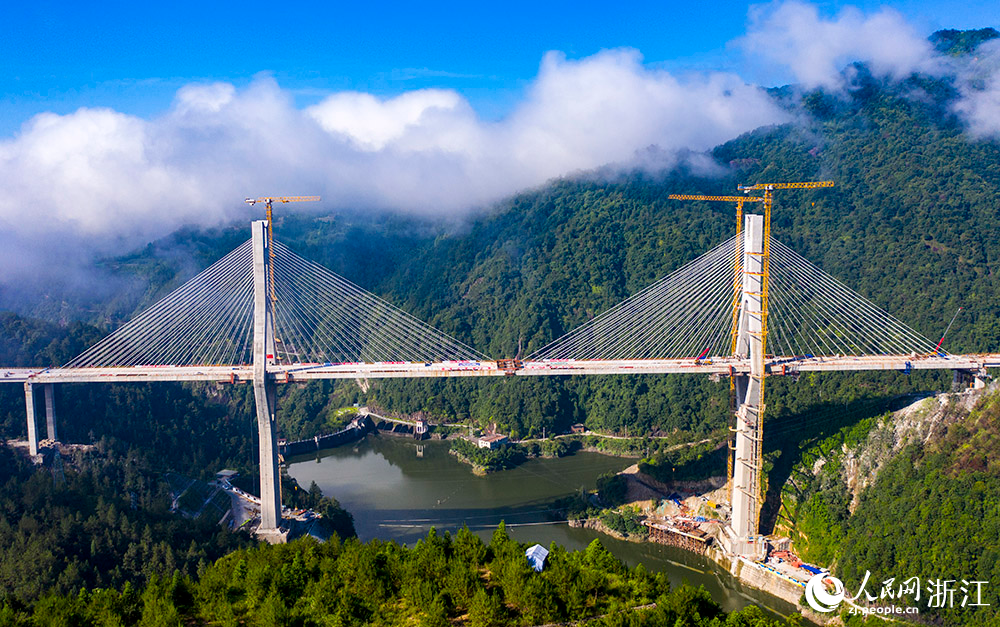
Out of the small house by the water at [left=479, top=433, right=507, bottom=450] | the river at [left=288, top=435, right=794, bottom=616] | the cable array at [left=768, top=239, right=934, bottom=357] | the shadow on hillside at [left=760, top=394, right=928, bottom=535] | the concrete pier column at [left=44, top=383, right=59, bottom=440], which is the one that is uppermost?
the cable array at [left=768, top=239, right=934, bottom=357]

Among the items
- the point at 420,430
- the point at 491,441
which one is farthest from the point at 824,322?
the point at 420,430

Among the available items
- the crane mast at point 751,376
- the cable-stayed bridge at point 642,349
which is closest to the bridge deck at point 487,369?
the cable-stayed bridge at point 642,349

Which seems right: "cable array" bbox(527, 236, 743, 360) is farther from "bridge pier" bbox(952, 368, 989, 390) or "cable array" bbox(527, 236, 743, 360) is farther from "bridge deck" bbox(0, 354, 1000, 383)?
"bridge pier" bbox(952, 368, 989, 390)

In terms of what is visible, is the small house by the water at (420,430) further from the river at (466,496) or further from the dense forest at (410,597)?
the dense forest at (410,597)

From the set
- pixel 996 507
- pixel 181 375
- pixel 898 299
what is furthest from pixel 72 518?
pixel 898 299

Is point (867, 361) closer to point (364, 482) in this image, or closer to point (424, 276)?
point (364, 482)

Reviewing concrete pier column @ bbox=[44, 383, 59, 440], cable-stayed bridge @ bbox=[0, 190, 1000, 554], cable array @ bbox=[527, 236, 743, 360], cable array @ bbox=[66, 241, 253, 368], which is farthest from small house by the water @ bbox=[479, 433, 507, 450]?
concrete pier column @ bbox=[44, 383, 59, 440]

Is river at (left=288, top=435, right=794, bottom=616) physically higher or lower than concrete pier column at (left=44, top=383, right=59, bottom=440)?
lower
